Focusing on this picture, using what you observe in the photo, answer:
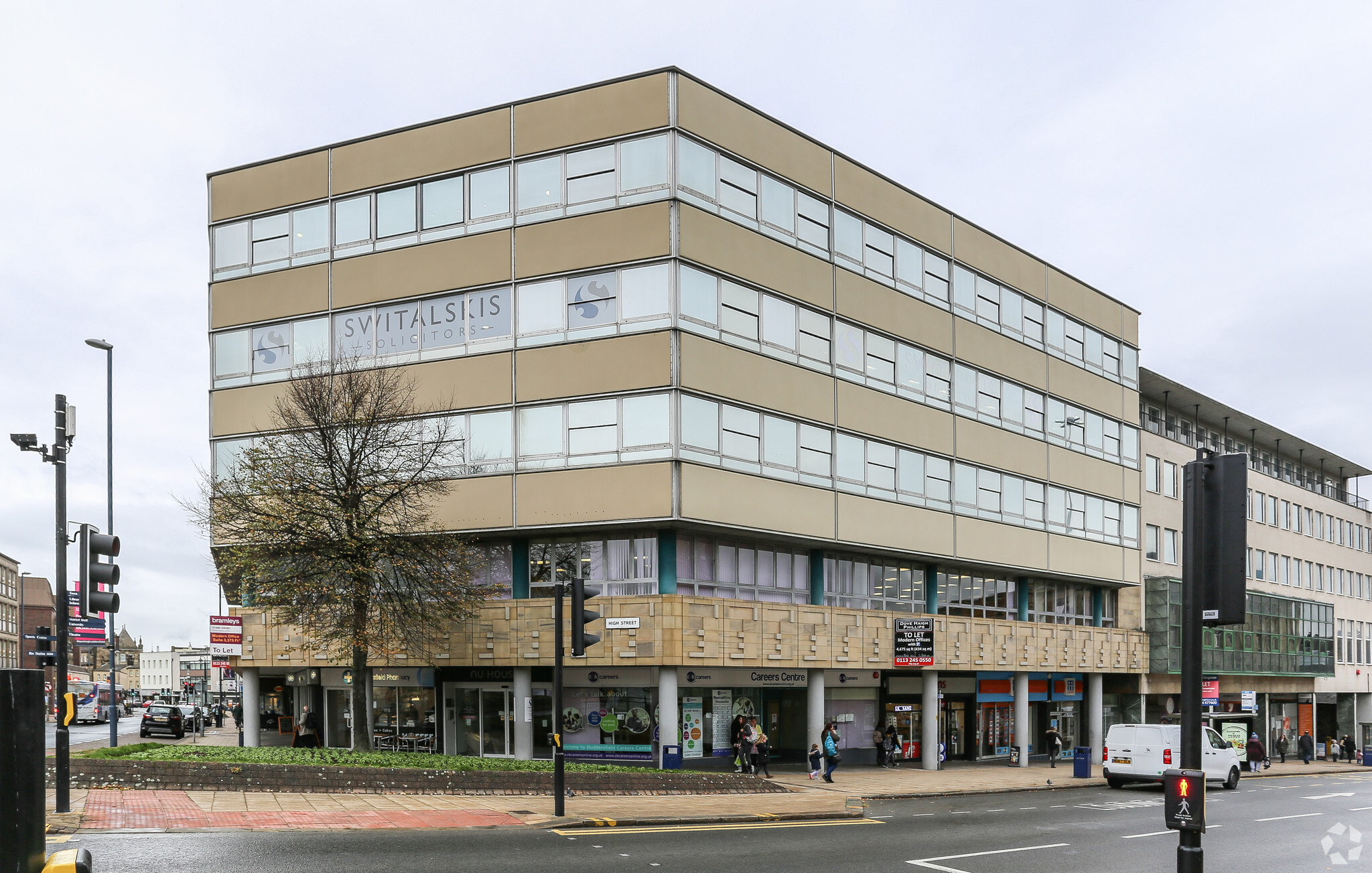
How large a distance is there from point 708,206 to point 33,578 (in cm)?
12671

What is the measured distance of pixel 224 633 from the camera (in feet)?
97.5

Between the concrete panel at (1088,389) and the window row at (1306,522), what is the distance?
53.3 feet

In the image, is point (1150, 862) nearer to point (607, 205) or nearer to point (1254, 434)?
point (607, 205)

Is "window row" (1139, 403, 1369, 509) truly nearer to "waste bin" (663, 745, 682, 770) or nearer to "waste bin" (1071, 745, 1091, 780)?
"waste bin" (1071, 745, 1091, 780)

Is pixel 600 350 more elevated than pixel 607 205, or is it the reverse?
pixel 607 205

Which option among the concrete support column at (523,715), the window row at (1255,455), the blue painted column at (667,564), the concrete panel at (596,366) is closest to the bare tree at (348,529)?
the concrete support column at (523,715)

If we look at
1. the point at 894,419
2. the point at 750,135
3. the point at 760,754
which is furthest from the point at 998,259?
the point at 760,754

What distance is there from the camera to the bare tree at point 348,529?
89.8ft

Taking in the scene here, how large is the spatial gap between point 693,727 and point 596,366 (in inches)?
394

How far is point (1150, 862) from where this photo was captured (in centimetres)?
1645

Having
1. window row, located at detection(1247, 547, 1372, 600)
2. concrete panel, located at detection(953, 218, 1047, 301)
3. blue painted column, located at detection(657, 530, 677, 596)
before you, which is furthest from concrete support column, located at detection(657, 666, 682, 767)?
window row, located at detection(1247, 547, 1372, 600)

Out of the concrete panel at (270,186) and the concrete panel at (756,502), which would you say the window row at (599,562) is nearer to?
the concrete panel at (756,502)

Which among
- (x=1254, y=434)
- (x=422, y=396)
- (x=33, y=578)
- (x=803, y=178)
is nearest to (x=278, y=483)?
(x=422, y=396)

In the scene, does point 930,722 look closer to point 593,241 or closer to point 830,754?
point 830,754
